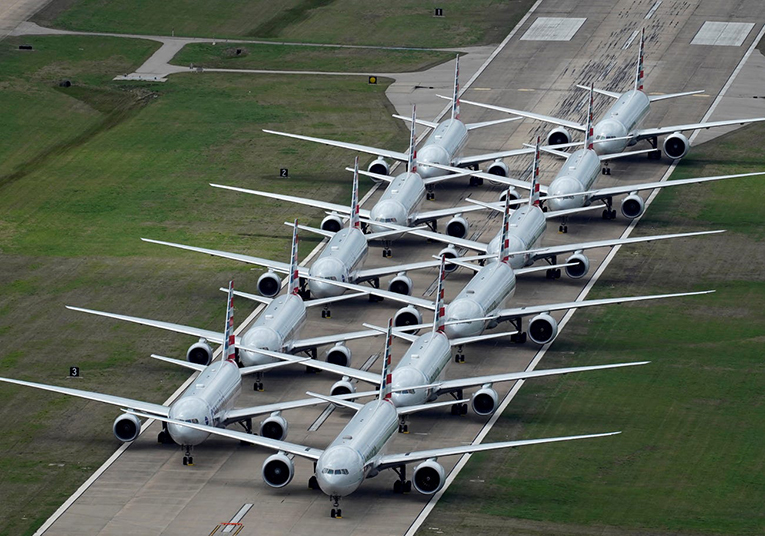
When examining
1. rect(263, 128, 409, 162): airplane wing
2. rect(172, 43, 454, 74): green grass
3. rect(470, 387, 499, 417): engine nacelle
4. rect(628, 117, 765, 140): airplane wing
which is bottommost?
rect(470, 387, 499, 417): engine nacelle

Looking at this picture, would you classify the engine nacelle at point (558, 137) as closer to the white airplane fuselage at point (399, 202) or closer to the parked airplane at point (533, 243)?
the white airplane fuselage at point (399, 202)

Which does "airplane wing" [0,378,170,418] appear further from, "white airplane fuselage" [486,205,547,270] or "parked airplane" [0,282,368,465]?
"white airplane fuselage" [486,205,547,270]

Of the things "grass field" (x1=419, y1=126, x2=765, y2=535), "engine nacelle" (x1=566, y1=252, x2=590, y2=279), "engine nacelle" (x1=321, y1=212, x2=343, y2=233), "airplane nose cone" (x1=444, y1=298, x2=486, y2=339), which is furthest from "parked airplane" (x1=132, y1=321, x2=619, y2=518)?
"engine nacelle" (x1=321, y1=212, x2=343, y2=233)

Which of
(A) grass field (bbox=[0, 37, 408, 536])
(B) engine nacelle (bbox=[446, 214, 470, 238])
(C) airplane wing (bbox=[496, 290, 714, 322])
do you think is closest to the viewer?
(A) grass field (bbox=[0, 37, 408, 536])

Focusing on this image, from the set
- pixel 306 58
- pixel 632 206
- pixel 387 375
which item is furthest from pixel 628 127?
pixel 387 375

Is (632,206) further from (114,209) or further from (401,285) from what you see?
(114,209)

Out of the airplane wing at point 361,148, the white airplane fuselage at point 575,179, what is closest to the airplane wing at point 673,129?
the white airplane fuselage at point 575,179

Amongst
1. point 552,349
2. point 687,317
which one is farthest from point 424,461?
point 687,317

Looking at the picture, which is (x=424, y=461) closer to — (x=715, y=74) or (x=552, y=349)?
(x=552, y=349)
